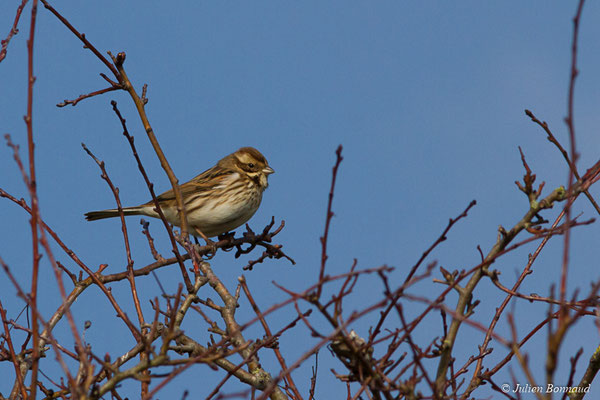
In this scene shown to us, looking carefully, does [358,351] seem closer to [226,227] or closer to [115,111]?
[115,111]

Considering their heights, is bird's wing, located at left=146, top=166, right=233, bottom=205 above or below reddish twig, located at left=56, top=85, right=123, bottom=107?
above

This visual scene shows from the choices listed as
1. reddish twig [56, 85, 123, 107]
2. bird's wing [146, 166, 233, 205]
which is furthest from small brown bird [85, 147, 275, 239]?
reddish twig [56, 85, 123, 107]

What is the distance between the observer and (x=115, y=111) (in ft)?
16.4

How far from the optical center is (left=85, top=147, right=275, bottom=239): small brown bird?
28.9 ft

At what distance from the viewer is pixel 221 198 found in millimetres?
8977

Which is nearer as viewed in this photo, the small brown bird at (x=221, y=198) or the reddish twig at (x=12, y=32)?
the reddish twig at (x=12, y=32)

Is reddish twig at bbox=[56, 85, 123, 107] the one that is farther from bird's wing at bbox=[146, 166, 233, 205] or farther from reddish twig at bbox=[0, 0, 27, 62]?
bird's wing at bbox=[146, 166, 233, 205]

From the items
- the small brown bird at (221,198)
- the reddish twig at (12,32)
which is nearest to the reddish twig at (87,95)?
the reddish twig at (12,32)

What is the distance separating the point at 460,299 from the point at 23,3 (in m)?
3.57

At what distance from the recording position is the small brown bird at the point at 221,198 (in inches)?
347

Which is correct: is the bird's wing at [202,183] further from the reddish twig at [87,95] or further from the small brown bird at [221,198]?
the reddish twig at [87,95]

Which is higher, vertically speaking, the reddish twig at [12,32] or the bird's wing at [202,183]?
the bird's wing at [202,183]

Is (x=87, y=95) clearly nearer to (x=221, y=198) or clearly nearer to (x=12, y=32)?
(x=12, y=32)

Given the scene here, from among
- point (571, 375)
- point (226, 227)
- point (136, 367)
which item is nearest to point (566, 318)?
point (571, 375)
